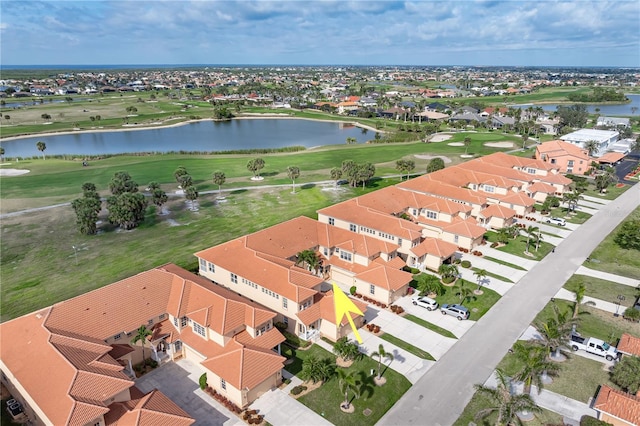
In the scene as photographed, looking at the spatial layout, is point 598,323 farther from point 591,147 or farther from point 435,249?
point 591,147

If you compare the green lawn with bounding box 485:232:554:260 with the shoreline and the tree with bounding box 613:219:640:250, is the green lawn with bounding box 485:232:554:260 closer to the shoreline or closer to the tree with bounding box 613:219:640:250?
the tree with bounding box 613:219:640:250

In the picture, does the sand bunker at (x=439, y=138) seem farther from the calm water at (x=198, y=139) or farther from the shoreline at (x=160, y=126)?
the shoreline at (x=160, y=126)

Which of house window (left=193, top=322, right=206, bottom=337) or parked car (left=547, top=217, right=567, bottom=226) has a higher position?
house window (left=193, top=322, right=206, bottom=337)

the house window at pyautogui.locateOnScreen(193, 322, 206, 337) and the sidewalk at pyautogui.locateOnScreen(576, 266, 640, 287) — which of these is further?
the sidewalk at pyautogui.locateOnScreen(576, 266, 640, 287)

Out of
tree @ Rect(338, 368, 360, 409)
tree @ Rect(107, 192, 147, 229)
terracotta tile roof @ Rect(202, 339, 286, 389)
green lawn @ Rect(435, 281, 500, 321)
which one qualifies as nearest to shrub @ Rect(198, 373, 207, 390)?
terracotta tile roof @ Rect(202, 339, 286, 389)

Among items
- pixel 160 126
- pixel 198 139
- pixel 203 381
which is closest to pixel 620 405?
pixel 203 381

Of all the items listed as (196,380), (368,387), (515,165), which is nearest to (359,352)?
(368,387)

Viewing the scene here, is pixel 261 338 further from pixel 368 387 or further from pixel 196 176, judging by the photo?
pixel 196 176
